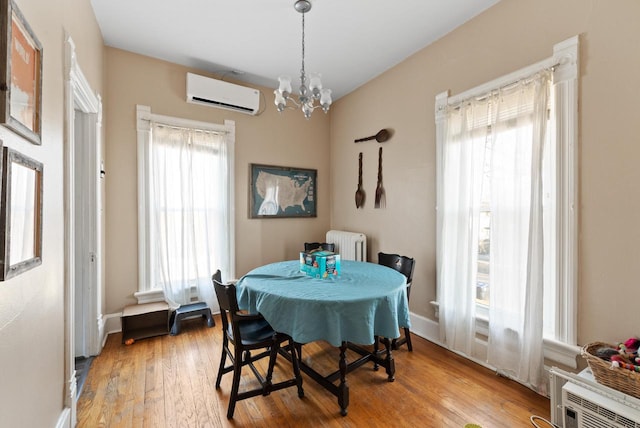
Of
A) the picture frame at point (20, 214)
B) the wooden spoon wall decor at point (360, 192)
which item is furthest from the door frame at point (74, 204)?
the wooden spoon wall decor at point (360, 192)

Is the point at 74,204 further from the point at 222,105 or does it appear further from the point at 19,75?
the point at 222,105

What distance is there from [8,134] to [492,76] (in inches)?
118

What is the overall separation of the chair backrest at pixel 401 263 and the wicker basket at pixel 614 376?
1.22 m

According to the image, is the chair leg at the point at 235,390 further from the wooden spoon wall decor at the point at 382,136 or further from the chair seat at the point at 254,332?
the wooden spoon wall decor at the point at 382,136

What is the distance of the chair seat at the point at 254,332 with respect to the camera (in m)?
1.89

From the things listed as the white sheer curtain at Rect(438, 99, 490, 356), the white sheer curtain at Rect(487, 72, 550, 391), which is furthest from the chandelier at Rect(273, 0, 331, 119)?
the white sheer curtain at Rect(487, 72, 550, 391)

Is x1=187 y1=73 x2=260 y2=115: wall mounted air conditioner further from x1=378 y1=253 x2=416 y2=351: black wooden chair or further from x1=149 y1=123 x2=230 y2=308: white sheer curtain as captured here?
x1=378 y1=253 x2=416 y2=351: black wooden chair

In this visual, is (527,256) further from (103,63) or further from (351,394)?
(103,63)

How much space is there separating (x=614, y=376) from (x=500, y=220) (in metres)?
1.11

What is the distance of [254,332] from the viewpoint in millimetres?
1974

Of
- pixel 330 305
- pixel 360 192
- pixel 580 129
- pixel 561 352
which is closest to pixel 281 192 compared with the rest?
pixel 360 192

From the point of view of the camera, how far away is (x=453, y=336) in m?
2.62

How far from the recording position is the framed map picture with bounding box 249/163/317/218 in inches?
150

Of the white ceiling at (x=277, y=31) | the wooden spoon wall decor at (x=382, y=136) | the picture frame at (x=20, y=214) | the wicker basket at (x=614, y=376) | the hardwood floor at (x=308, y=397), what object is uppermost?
the white ceiling at (x=277, y=31)
